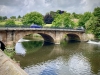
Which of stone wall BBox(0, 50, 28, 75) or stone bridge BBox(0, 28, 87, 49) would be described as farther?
stone bridge BBox(0, 28, 87, 49)

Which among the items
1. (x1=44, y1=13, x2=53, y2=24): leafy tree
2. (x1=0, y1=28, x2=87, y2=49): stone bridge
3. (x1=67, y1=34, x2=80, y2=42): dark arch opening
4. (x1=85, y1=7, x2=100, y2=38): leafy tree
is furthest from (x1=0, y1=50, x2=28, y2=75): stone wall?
(x1=44, y1=13, x2=53, y2=24): leafy tree

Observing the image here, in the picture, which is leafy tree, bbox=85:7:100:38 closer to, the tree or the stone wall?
the tree

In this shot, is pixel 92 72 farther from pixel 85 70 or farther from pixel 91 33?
pixel 91 33

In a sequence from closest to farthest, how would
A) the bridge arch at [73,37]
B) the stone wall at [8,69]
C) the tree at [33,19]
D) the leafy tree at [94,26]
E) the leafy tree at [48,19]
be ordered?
the stone wall at [8,69], the leafy tree at [94,26], the bridge arch at [73,37], the tree at [33,19], the leafy tree at [48,19]

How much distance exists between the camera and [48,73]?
25.5m

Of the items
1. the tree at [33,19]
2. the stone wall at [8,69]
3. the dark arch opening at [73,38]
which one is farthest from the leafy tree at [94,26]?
the stone wall at [8,69]

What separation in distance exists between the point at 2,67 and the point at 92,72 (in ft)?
84.3

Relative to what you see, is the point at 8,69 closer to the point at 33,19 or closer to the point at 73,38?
the point at 73,38

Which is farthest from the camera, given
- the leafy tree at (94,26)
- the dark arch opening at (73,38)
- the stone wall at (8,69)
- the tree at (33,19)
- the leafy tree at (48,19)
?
the leafy tree at (48,19)

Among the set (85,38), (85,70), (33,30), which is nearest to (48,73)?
(85,70)

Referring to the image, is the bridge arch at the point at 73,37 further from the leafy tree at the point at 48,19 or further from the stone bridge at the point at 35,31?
the leafy tree at the point at 48,19

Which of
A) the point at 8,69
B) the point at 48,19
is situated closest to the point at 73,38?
the point at 48,19

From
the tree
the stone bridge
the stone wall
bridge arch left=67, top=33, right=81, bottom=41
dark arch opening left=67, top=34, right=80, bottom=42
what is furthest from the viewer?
the tree

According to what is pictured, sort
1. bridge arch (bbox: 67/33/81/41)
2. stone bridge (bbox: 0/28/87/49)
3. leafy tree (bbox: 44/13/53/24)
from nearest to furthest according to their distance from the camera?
1. stone bridge (bbox: 0/28/87/49)
2. bridge arch (bbox: 67/33/81/41)
3. leafy tree (bbox: 44/13/53/24)
